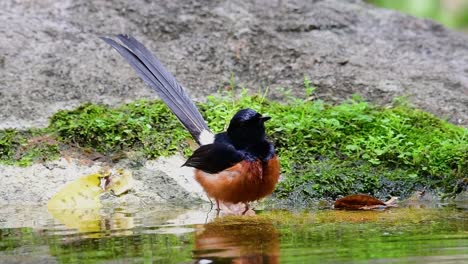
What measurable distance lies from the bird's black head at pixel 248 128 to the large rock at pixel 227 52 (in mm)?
1619

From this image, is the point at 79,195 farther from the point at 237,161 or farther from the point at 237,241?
the point at 237,241

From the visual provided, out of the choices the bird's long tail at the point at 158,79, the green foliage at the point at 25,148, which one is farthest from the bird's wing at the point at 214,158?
the green foliage at the point at 25,148

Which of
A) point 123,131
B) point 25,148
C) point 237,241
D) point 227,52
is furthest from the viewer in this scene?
point 227,52

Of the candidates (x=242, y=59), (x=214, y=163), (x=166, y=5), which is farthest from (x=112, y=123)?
(x=166, y=5)

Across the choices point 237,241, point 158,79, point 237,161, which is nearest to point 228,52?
point 158,79

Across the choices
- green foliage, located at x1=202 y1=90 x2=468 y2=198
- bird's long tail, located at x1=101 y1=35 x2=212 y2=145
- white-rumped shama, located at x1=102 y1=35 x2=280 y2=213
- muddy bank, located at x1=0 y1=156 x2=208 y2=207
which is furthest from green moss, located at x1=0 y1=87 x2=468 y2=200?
white-rumped shama, located at x1=102 y1=35 x2=280 y2=213

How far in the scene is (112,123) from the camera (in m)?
6.15

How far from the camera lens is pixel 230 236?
13.7 ft

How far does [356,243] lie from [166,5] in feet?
16.4

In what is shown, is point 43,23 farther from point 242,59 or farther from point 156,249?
point 156,249

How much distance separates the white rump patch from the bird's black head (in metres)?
0.37

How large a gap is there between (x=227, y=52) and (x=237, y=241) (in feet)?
13.1

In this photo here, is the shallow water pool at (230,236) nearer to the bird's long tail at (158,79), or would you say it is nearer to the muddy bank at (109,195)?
the muddy bank at (109,195)

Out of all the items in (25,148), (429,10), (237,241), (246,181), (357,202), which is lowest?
(237,241)
